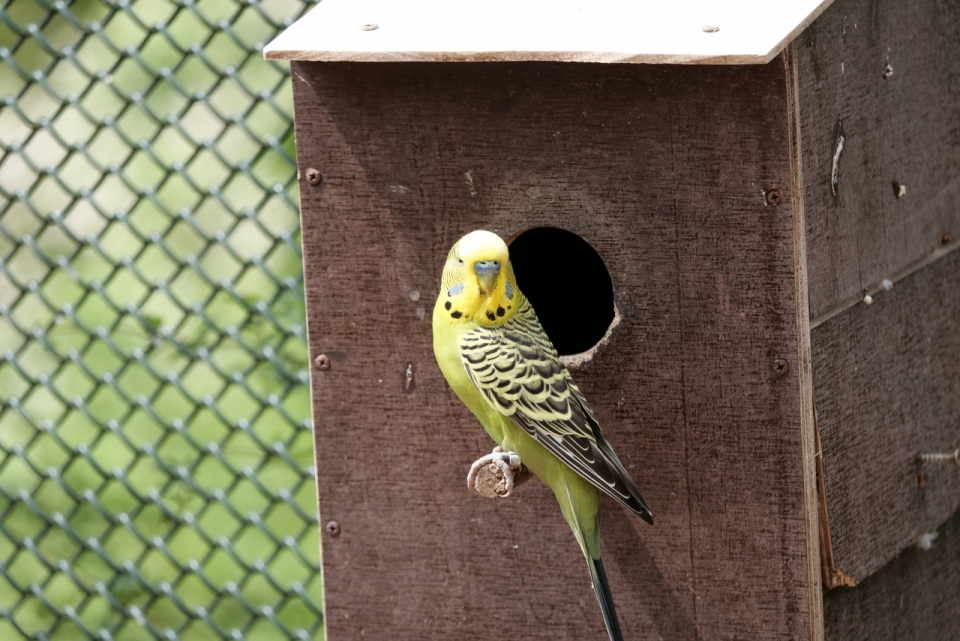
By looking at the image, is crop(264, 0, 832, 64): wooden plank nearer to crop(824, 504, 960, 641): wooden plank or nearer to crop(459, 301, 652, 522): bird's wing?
crop(459, 301, 652, 522): bird's wing

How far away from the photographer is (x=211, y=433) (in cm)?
496

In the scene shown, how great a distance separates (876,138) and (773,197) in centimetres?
39

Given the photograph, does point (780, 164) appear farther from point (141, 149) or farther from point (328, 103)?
point (141, 149)

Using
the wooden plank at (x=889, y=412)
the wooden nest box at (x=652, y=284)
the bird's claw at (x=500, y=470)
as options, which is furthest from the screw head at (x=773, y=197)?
the bird's claw at (x=500, y=470)

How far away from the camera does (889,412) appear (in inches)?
101

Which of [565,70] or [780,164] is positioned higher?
[565,70]

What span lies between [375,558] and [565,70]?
99 cm

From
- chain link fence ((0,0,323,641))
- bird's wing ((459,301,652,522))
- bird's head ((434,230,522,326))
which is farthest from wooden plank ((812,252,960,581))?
chain link fence ((0,0,323,641))

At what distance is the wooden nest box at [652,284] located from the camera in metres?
2.18

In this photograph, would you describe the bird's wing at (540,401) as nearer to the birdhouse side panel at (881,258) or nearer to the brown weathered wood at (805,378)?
the brown weathered wood at (805,378)

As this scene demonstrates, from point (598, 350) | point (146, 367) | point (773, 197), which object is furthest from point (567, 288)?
point (146, 367)

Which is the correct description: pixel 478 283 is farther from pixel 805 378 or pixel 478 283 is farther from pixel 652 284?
pixel 805 378

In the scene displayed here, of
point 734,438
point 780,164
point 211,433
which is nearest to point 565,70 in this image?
point 780,164

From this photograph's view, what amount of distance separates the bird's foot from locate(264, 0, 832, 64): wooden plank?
669 millimetres
